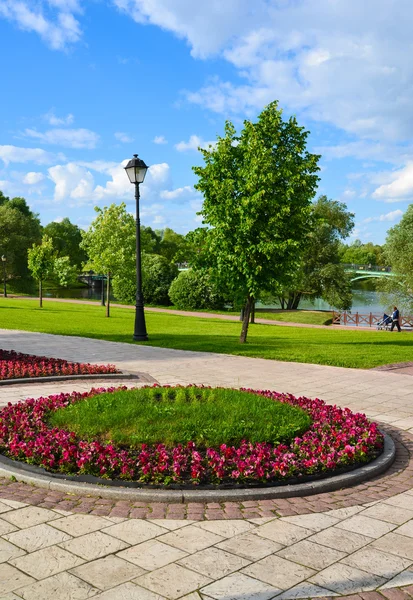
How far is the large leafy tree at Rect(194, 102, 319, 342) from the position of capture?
16.7 meters

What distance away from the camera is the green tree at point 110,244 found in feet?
111

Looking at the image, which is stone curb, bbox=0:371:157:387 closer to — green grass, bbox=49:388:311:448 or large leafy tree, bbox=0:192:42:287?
green grass, bbox=49:388:311:448

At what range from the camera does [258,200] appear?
16453 mm

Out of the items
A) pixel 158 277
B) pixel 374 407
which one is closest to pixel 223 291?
pixel 374 407

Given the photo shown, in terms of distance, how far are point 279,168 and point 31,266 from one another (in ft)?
78.2

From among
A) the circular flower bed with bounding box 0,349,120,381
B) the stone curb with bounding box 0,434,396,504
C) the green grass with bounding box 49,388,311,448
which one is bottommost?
the stone curb with bounding box 0,434,396,504

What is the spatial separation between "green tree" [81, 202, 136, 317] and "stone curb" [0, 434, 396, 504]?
28620 mm

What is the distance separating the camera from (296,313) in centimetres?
4562

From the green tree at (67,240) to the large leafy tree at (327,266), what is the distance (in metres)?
52.8

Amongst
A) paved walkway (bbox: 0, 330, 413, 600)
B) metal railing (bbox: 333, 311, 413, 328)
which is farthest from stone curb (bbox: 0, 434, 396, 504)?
metal railing (bbox: 333, 311, 413, 328)

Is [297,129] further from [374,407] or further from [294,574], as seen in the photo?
[294,574]

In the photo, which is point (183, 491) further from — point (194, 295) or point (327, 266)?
point (327, 266)

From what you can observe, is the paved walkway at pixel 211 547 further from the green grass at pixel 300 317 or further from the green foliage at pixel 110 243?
the green grass at pixel 300 317

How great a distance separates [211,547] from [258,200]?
13.2 metres
